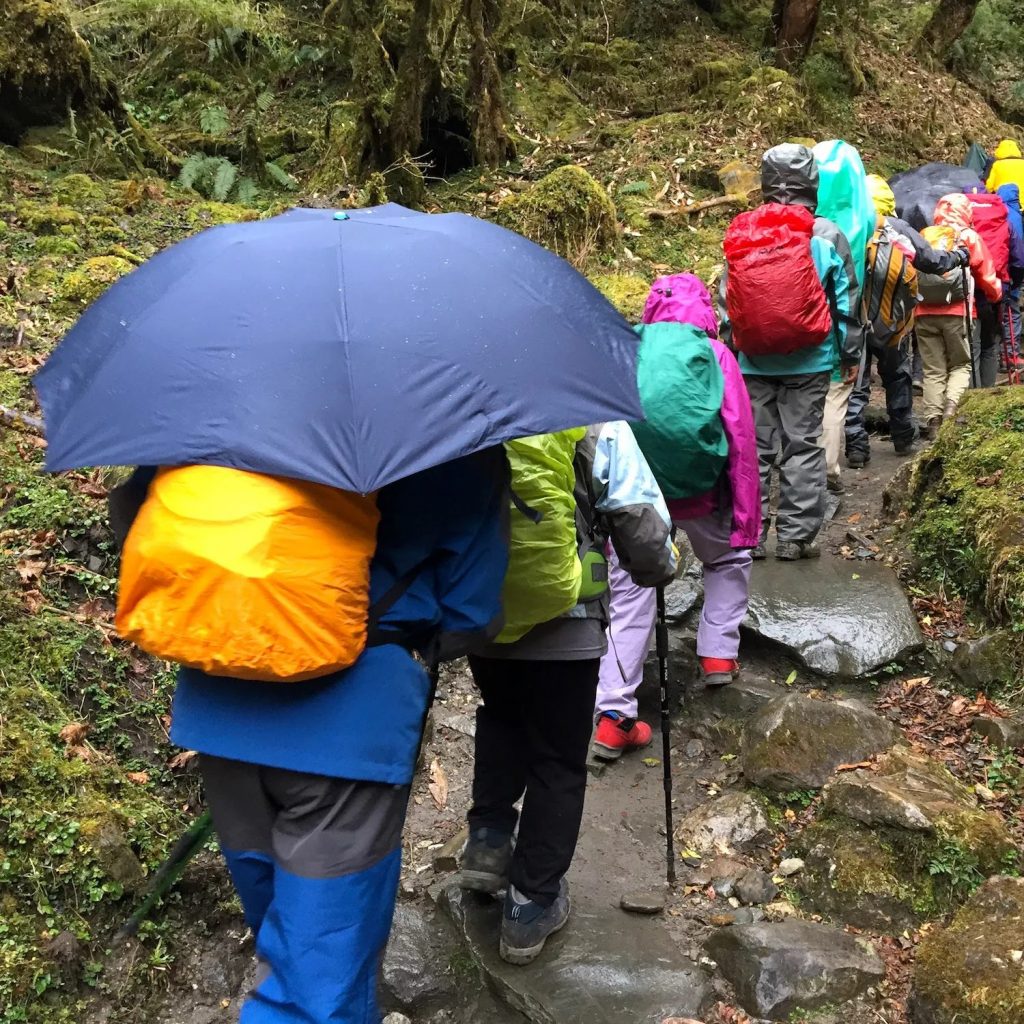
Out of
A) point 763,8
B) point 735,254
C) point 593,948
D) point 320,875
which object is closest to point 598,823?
point 593,948

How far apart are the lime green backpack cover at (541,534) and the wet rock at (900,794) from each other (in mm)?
1770

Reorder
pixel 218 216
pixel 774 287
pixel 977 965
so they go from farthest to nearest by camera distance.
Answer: pixel 218 216, pixel 774 287, pixel 977 965

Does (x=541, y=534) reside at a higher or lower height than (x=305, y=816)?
higher

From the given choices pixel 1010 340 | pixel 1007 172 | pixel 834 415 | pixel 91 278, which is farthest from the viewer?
pixel 1007 172

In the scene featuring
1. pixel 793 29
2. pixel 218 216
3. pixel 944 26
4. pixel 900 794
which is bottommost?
pixel 900 794

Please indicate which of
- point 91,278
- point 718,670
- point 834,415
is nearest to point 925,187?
point 834,415

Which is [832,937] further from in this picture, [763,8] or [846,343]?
[763,8]

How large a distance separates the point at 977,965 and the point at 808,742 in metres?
1.47

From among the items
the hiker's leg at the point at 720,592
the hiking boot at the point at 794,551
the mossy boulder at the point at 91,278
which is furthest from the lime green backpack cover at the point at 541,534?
the mossy boulder at the point at 91,278

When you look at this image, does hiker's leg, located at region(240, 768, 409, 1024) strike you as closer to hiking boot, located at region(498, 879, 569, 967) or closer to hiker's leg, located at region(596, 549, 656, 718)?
hiking boot, located at region(498, 879, 569, 967)

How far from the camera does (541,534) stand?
8.47 feet

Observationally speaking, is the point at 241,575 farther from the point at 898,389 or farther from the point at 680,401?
the point at 898,389

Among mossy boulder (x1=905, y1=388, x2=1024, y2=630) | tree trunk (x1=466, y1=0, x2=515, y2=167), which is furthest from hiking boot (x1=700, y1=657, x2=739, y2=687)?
tree trunk (x1=466, y1=0, x2=515, y2=167)

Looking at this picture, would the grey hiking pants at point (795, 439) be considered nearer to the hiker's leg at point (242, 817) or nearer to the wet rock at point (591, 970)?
the wet rock at point (591, 970)
